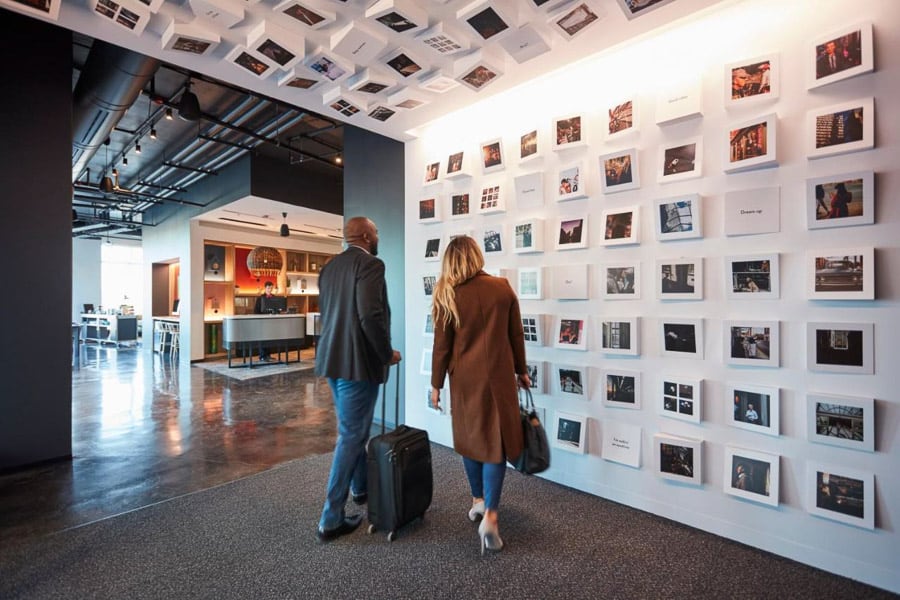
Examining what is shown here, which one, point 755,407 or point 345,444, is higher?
point 755,407

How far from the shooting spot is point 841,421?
1.88 metres

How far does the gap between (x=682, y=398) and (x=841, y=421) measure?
66 centimetres

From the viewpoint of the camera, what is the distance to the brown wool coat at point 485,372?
6.63 feet

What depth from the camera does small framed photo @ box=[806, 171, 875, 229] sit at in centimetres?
181

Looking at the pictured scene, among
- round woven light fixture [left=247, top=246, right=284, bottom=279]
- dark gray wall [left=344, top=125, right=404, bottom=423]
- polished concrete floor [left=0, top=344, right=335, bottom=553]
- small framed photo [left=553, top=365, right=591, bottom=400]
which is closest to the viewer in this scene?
polished concrete floor [left=0, top=344, right=335, bottom=553]

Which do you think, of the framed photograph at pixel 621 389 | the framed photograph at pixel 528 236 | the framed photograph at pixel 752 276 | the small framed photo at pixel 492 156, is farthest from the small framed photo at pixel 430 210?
the framed photograph at pixel 752 276

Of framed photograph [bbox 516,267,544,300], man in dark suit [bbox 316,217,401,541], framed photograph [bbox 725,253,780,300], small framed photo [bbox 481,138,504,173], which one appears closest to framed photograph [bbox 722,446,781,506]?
framed photograph [bbox 725,253,780,300]

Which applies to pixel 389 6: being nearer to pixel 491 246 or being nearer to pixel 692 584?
pixel 491 246

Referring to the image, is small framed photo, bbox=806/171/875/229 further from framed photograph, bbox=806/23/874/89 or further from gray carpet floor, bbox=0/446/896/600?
gray carpet floor, bbox=0/446/896/600

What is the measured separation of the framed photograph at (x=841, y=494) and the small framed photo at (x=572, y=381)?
115 cm

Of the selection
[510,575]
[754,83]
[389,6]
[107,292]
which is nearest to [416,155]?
[389,6]

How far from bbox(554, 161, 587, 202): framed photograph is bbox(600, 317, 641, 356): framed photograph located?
88 cm

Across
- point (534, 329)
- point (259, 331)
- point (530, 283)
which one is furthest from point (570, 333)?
point (259, 331)

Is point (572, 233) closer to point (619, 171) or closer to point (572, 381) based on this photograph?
point (619, 171)
